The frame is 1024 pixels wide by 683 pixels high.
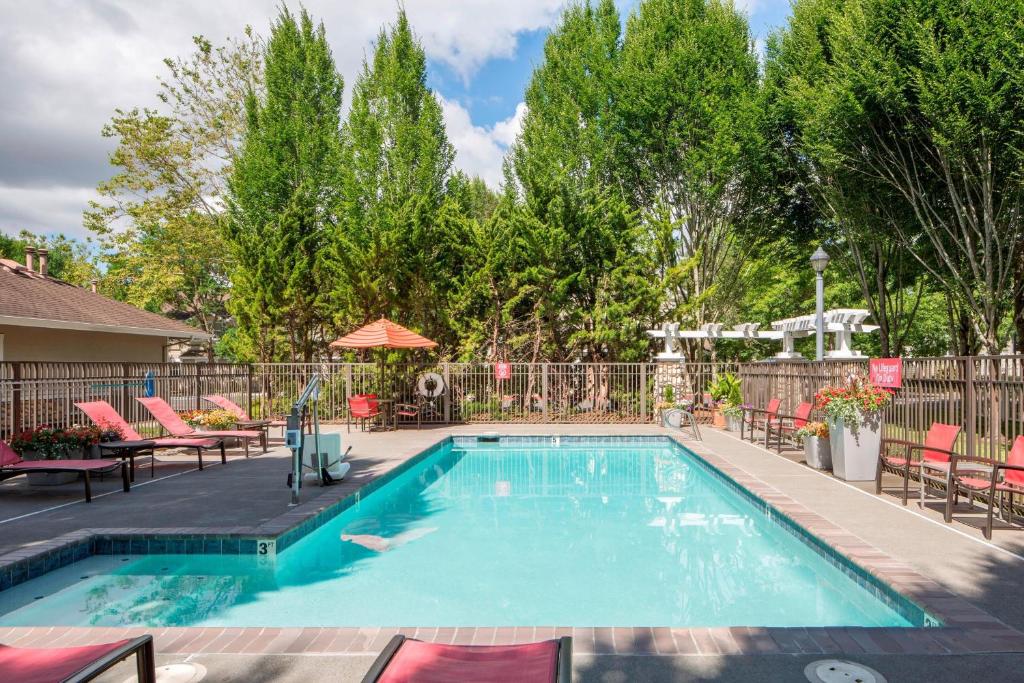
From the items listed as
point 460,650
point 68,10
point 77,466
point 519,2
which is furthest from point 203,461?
point 519,2

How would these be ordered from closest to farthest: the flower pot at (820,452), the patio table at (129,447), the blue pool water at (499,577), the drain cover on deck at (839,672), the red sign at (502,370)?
the drain cover on deck at (839,672)
the blue pool water at (499,577)
the patio table at (129,447)
the flower pot at (820,452)
the red sign at (502,370)

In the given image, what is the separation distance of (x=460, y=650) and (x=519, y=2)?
16.7m

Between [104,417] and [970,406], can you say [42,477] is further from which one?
[970,406]

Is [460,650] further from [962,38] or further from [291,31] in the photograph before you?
[291,31]

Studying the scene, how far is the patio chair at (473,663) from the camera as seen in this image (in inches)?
91.8

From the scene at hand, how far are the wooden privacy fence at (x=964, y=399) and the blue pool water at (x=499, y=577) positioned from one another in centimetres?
251

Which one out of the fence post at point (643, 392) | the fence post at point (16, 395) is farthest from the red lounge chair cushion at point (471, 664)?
the fence post at point (643, 392)

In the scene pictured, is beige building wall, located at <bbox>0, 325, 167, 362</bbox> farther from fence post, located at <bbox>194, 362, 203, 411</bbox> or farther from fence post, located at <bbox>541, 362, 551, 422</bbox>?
fence post, located at <bbox>541, 362, 551, 422</bbox>

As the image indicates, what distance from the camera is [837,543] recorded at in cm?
540

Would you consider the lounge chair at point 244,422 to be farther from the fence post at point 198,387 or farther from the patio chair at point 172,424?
the fence post at point 198,387

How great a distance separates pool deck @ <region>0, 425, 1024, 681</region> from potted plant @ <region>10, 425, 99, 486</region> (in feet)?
0.94

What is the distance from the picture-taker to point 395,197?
19.4 metres

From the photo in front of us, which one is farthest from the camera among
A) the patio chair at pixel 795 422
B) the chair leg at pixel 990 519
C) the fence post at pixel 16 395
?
the patio chair at pixel 795 422

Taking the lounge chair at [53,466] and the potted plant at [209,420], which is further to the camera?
the potted plant at [209,420]
